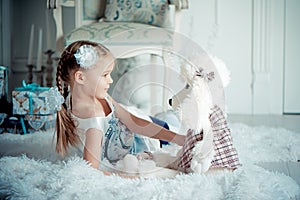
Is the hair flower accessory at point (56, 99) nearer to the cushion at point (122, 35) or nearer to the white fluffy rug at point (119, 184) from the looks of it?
the white fluffy rug at point (119, 184)

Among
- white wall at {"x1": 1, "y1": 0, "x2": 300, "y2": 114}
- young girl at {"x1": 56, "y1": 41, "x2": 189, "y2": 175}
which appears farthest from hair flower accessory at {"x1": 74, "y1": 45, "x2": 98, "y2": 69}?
white wall at {"x1": 1, "y1": 0, "x2": 300, "y2": 114}

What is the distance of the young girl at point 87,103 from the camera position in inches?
41.2

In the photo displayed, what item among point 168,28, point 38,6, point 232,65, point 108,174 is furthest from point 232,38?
point 108,174

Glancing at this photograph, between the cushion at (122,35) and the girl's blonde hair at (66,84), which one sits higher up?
the cushion at (122,35)

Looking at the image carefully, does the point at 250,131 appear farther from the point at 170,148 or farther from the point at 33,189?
the point at 33,189

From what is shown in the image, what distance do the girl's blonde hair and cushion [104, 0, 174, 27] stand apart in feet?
3.53

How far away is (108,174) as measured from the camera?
41.5 inches

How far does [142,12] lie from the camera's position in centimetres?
216

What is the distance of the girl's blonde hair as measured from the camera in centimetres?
107

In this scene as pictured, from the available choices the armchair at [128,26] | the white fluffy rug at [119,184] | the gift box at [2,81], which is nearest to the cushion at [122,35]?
the armchair at [128,26]

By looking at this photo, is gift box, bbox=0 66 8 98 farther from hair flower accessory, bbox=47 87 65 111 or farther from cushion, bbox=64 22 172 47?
hair flower accessory, bbox=47 87 65 111

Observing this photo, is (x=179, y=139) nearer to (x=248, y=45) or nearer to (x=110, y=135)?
(x=110, y=135)

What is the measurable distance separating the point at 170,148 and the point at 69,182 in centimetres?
40

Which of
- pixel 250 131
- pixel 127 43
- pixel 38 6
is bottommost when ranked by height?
pixel 250 131
